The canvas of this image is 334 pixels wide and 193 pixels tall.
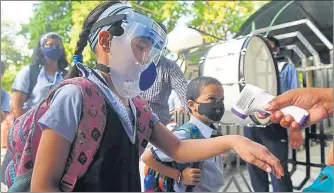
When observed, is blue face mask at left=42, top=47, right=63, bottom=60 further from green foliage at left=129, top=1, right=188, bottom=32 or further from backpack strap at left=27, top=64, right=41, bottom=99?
green foliage at left=129, top=1, right=188, bottom=32

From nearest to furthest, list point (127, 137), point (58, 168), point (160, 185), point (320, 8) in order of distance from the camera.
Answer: point (58, 168) → point (127, 137) → point (160, 185) → point (320, 8)

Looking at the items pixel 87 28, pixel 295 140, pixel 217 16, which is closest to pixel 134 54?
pixel 87 28

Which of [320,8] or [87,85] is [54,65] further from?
[320,8]

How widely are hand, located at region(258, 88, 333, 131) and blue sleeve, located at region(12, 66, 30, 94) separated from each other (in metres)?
1.41

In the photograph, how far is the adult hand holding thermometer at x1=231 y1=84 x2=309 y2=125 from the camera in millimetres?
1179

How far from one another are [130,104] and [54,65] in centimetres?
101

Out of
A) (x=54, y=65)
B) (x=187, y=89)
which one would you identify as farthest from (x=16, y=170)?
(x=54, y=65)

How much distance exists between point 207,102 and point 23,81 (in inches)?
41.6

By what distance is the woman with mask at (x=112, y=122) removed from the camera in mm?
949

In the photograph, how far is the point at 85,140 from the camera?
3.18 ft

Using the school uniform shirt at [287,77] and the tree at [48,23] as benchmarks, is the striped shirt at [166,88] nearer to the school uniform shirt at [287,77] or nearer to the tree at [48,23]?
the tree at [48,23]

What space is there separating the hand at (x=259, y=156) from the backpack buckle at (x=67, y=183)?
0.43 m

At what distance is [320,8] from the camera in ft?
15.8

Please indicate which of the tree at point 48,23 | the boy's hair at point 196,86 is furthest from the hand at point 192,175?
the tree at point 48,23
